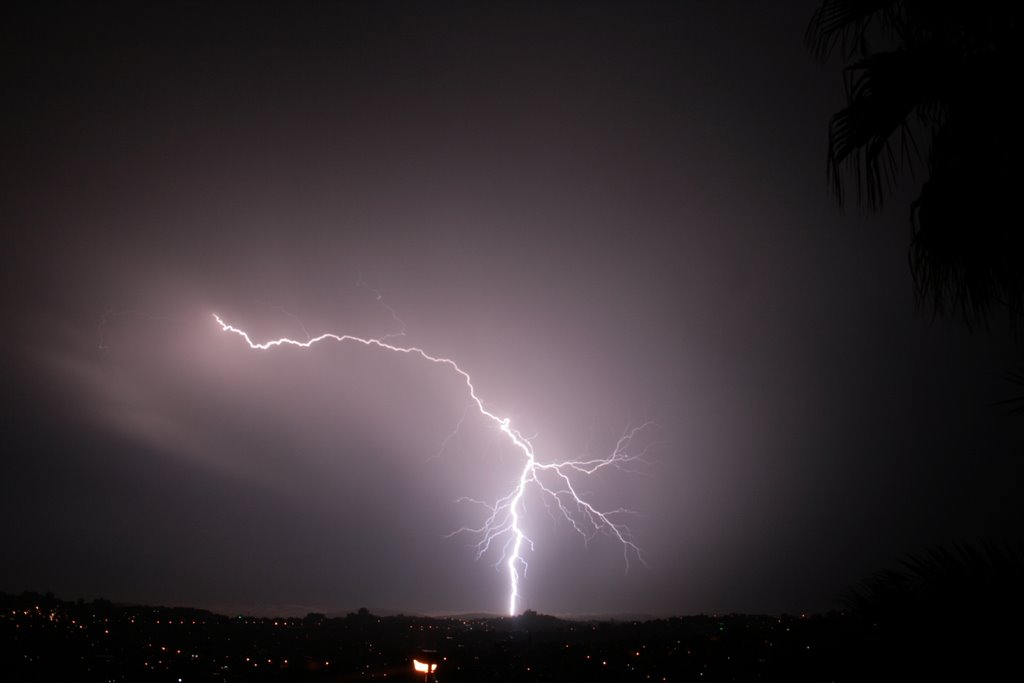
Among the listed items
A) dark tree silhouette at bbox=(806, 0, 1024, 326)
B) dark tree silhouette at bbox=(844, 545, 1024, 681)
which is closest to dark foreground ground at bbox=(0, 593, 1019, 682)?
dark tree silhouette at bbox=(844, 545, 1024, 681)

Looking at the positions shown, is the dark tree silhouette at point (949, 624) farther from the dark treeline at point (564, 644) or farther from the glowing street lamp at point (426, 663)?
the glowing street lamp at point (426, 663)

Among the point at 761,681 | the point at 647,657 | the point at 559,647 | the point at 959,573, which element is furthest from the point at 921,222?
the point at 559,647

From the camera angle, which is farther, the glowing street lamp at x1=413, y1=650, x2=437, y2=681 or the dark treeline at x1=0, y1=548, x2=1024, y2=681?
the glowing street lamp at x1=413, y1=650, x2=437, y2=681

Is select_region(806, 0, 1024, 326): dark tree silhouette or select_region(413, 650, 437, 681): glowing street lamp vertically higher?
select_region(806, 0, 1024, 326): dark tree silhouette

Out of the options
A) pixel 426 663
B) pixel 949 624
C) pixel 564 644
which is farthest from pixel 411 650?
pixel 564 644

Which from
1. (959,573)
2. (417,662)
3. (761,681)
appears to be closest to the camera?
(959,573)

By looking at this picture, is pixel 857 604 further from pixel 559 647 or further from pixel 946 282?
pixel 559 647

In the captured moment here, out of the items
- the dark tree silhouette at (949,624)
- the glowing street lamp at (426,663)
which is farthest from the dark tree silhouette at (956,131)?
the glowing street lamp at (426,663)

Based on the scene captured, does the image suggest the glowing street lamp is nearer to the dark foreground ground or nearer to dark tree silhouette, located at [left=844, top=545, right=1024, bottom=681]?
the dark foreground ground
